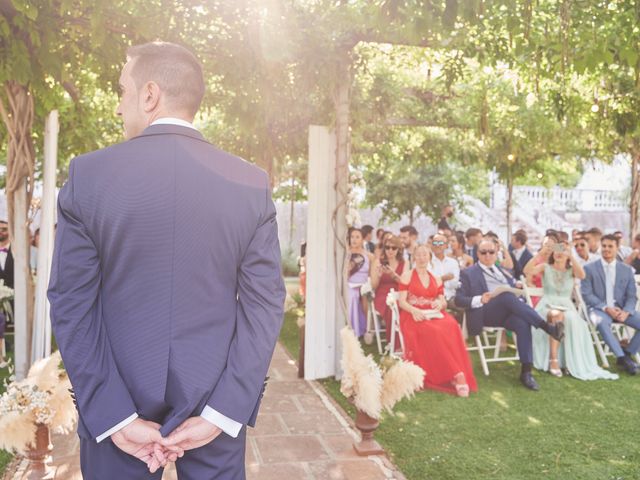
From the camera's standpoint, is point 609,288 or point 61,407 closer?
point 61,407

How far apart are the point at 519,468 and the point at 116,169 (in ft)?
12.1

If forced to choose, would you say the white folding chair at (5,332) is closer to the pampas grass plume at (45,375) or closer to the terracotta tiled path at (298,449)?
the terracotta tiled path at (298,449)

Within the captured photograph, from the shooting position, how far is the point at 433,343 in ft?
21.8

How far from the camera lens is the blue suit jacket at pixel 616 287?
795 centimetres

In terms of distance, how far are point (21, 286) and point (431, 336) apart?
4037 mm

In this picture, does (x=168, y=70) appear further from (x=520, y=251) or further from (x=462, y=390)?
Result: (x=520, y=251)

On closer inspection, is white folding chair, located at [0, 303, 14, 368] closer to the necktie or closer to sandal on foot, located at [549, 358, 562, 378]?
sandal on foot, located at [549, 358, 562, 378]

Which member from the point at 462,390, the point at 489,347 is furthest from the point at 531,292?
the point at 462,390

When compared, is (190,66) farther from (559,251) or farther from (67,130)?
(67,130)

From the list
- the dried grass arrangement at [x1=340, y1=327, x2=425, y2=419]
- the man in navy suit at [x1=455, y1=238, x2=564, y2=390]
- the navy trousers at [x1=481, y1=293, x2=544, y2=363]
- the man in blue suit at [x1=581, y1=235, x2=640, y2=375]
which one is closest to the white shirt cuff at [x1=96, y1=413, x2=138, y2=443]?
the dried grass arrangement at [x1=340, y1=327, x2=425, y2=419]

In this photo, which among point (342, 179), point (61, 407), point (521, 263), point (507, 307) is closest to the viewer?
point (61, 407)

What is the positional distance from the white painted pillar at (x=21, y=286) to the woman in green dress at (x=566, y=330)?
5.46 m

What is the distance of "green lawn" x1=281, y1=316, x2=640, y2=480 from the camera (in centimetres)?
435

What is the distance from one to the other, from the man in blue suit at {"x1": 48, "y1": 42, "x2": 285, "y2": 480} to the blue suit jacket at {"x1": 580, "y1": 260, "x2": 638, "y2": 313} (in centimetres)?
707
